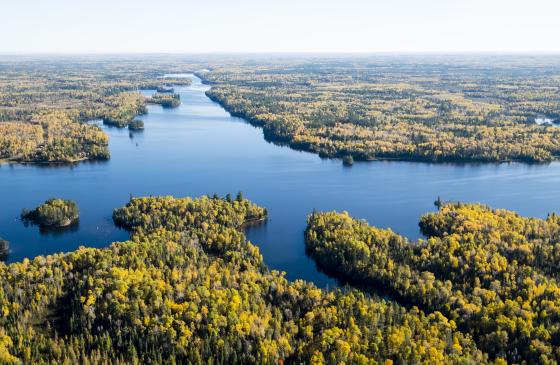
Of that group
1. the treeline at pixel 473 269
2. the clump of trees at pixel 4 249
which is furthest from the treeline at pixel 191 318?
the clump of trees at pixel 4 249

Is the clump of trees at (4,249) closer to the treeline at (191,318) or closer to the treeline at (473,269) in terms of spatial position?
the treeline at (191,318)

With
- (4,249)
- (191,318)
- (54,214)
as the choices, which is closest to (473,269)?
(191,318)

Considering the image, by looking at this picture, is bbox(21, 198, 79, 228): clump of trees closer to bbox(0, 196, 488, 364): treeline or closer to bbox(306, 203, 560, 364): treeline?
bbox(0, 196, 488, 364): treeline

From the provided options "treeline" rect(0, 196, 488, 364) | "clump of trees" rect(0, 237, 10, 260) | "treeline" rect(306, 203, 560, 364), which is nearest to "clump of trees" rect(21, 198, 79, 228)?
"clump of trees" rect(0, 237, 10, 260)

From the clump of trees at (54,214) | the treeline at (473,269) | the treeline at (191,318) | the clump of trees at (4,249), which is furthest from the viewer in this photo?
the clump of trees at (54,214)

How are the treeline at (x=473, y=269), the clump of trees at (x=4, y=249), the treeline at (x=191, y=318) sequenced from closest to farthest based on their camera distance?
the treeline at (x=191, y=318)
the treeline at (x=473, y=269)
the clump of trees at (x=4, y=249)
